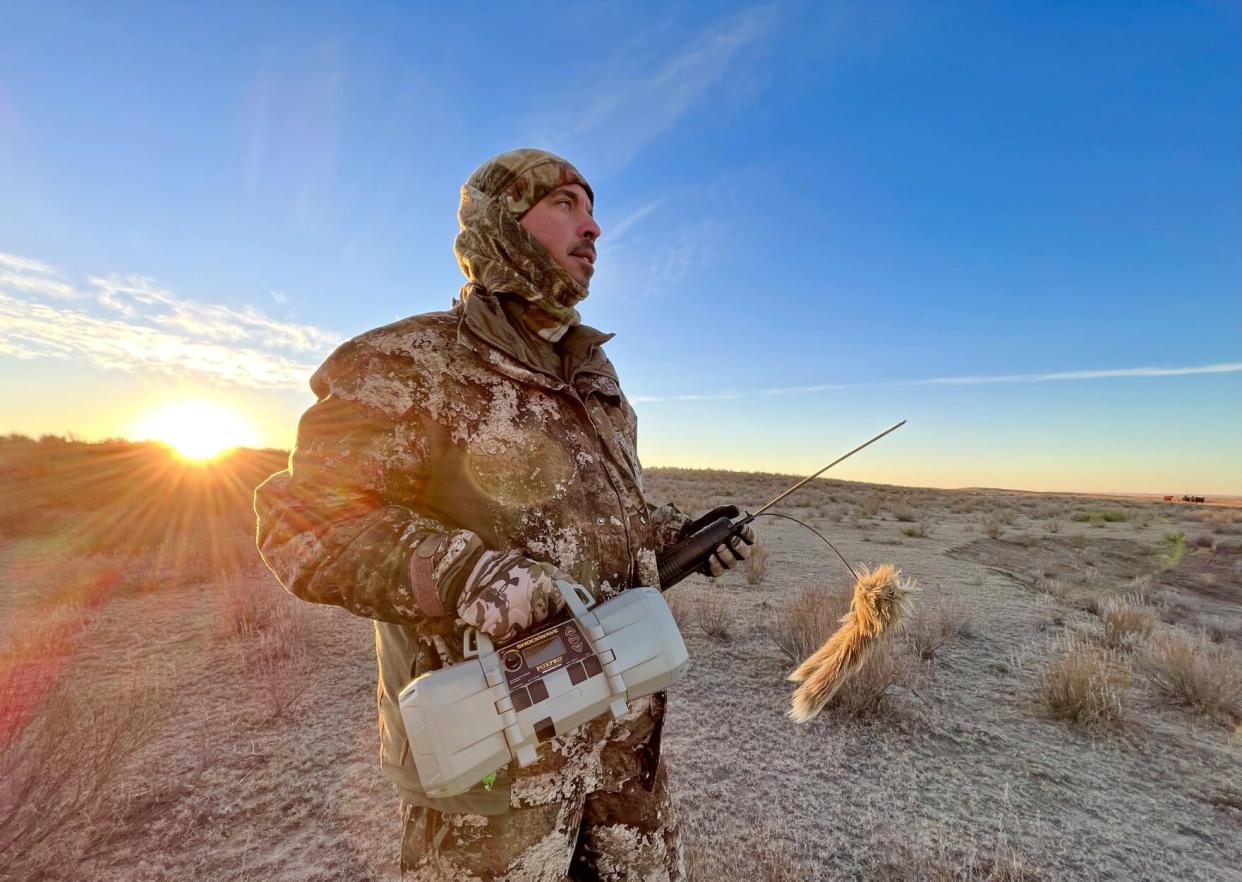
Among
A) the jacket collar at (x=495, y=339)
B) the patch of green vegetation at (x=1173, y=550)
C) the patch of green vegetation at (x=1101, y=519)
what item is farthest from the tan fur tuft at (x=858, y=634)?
→ the patch of green vegetation at (x=1101, y=519)

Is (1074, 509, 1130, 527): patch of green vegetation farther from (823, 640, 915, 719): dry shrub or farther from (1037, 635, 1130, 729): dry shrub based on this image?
(823, 640, 915, 719): dry shrub

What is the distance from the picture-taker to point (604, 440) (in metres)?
1.74

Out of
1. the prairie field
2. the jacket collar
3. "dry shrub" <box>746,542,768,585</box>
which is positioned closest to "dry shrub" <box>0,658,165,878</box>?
the prairie field

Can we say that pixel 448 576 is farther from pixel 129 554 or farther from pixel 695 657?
pixel 129 554

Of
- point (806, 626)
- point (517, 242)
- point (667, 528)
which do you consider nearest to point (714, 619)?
point (806, 626)

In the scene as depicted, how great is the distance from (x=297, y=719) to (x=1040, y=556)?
14.6m

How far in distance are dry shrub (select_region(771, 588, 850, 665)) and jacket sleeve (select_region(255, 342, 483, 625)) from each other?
4.67 metres

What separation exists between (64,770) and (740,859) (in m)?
3.74

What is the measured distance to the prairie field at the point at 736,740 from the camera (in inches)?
112

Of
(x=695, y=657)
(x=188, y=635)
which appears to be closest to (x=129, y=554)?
(x=188, y=635)

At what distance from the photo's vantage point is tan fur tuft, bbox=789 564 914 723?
2.23 m

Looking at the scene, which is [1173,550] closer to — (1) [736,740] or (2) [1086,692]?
(2) [1086,692]

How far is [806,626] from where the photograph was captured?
18.0 feet

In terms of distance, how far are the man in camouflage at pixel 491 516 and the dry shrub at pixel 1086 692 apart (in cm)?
427
